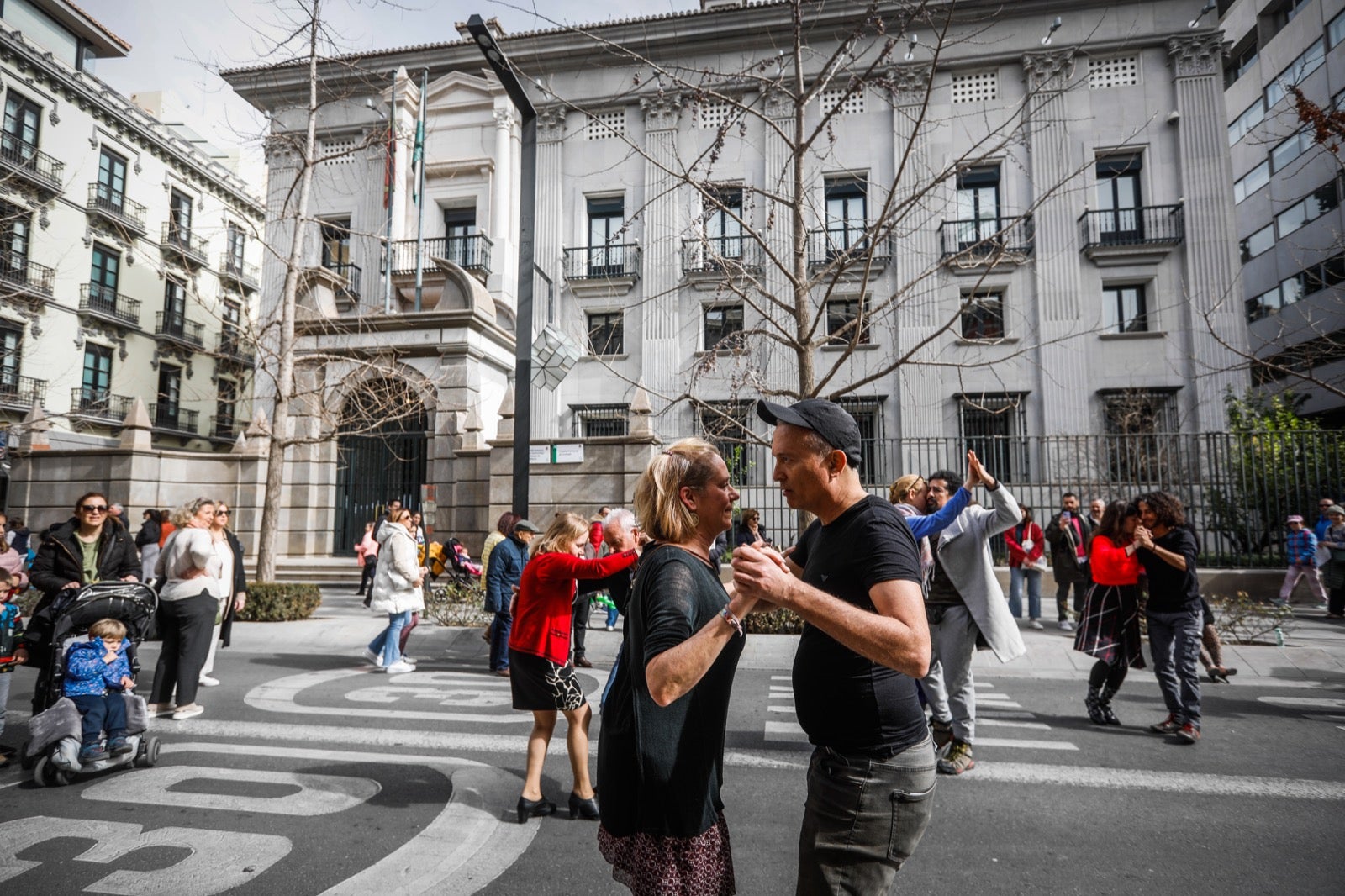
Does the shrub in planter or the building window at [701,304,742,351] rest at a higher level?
the building window at [701,304,742,351]

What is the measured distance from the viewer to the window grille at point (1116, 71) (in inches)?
822

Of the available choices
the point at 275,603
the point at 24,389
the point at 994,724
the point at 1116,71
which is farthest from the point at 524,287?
the point at 24,389

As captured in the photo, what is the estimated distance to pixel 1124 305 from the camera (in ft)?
68.9

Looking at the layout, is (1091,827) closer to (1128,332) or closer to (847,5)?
(1128,332)

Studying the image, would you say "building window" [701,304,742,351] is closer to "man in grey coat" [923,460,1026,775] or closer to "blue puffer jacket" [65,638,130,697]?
Result: "man in grey coat" [923,460,1026,775]

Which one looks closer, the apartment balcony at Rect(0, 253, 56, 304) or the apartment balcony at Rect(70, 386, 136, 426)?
the apartment balcony at Rect(0, 253, 56, 304)

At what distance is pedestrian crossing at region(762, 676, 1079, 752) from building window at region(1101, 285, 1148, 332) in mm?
17760

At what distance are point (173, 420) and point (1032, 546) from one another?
34.8 metres

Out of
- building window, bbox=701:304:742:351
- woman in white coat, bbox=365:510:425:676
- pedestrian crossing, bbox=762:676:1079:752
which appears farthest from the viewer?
building window, bbox=701:304:742:351

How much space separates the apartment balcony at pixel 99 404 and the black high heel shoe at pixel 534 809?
2965 cm

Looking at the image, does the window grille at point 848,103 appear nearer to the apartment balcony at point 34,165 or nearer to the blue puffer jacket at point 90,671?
the blue puffer jacket at point 90,671

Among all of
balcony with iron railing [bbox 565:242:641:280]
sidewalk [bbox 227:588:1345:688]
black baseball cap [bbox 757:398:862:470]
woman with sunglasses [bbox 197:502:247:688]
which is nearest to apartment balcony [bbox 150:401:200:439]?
balcony with iron railing [bbox 565:242:641:280]

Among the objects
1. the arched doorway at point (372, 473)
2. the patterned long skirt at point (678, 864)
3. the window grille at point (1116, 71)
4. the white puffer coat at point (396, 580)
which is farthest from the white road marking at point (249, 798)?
the window grille at point (1116, 71)

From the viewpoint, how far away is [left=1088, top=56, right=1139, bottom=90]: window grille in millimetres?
20891
